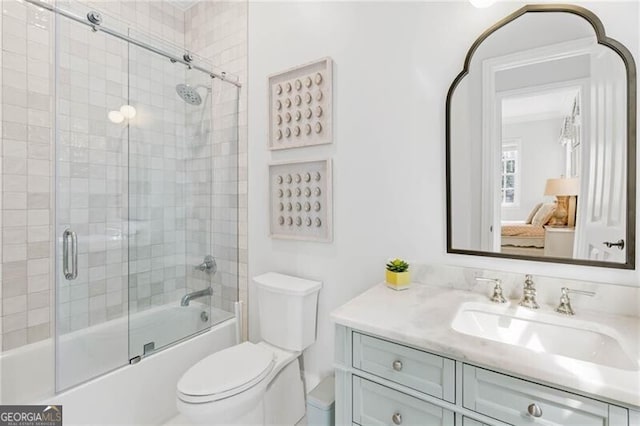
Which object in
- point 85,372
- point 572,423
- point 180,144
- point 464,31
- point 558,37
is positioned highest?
point 464,31

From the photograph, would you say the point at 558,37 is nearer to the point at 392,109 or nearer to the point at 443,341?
the point at 392,109

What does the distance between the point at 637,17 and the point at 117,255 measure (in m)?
2.58

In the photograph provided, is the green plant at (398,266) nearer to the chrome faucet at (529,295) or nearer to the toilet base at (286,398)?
the chrome faucet at (529,295)

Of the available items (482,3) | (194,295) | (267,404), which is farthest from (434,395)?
(194,295)

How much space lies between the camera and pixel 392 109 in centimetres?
151

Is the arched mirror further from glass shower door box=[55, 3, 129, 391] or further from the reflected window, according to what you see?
glass shower door box=[55, 3, 129, 391]

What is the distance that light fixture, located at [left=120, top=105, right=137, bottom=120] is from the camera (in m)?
1.79

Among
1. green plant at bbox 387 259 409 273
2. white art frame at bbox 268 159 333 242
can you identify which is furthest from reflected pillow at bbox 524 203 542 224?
white art frame at bbox 268 159 333 242

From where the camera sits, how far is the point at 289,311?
167cm

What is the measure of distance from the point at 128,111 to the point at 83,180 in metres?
0.47

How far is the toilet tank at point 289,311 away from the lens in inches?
65.5

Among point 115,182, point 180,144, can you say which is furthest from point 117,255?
point 180,144

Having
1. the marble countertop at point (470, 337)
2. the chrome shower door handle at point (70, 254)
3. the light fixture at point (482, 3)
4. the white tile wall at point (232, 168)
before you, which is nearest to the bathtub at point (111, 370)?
the chrome shower door handle at point (70, 254)

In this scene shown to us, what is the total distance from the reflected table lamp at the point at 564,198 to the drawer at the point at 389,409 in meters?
0.83
